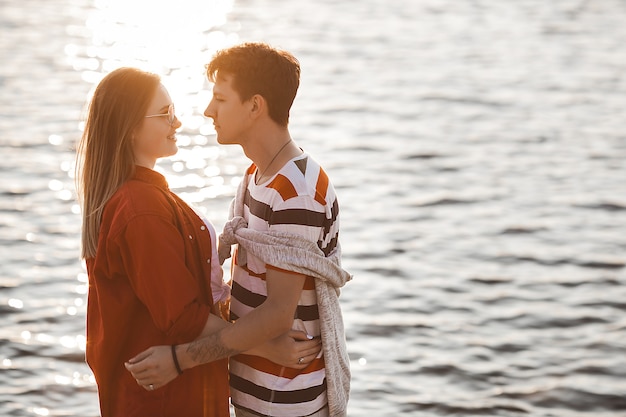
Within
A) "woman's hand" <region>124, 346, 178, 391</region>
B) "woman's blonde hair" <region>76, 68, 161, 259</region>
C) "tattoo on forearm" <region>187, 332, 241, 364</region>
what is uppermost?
"woman's blonde hair" <region>76, 68, 161, 259</region>

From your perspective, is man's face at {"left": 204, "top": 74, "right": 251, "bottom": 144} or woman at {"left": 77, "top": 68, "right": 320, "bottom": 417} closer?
woman at {"left": 77, "top": 68, "right": 320, "bottom": 417}

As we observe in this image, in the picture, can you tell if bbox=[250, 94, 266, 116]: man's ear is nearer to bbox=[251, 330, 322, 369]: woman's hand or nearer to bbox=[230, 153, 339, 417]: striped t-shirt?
bbox=[230, 153, 339, 417]: striped t-shirt

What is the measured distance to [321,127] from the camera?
11859 mm

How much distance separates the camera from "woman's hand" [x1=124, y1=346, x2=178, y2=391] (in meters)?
3.26

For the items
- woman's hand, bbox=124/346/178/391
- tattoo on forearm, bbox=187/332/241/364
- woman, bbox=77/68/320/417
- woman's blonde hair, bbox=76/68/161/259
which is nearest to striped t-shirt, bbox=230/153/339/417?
woman, bbox=77/68/320/417

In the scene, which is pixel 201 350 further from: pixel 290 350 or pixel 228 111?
pixel 228 111

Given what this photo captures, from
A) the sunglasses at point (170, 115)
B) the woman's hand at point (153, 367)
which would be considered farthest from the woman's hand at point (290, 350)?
the sunglasses at point (170, 115)

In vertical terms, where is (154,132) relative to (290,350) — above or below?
above

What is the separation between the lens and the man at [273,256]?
3.31 m

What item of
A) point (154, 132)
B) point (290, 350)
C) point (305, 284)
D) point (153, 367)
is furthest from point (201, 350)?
point (154, 132)

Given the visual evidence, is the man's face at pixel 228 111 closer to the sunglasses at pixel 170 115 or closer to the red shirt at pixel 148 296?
the sunglasses at pixel 170 115

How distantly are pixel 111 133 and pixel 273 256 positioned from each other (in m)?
0.67

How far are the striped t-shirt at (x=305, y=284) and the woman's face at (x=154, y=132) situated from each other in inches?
13.8

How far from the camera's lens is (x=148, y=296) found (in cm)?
321
